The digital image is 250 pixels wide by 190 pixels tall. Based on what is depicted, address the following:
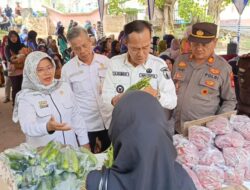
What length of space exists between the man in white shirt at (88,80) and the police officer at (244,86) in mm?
1479

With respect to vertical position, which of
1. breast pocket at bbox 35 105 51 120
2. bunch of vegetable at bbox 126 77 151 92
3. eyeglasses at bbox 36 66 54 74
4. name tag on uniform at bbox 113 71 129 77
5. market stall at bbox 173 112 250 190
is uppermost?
eyeglasses at bbox 36 66 54 74

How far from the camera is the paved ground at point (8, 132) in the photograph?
4688 mm

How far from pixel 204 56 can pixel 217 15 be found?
11989mm

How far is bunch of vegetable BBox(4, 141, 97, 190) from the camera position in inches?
53.4

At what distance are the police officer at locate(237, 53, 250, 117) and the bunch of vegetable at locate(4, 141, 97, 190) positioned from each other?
2.13 m

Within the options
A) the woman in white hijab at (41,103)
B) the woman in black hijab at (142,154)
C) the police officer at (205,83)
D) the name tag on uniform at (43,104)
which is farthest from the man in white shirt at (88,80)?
the woman in black hijab at (142,154)

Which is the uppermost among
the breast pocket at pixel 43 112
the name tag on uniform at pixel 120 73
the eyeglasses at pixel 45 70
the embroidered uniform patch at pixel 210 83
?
the eyeglasses at pixel 45 70

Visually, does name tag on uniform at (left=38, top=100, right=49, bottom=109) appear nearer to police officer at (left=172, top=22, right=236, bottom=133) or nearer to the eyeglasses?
the eyeglasses

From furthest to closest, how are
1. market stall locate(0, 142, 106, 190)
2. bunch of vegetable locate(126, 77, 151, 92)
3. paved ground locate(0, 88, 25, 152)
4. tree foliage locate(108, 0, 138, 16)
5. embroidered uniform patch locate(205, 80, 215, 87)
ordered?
tree foliage locate(108, 0, 138, 16)
paved ground locate(0, 88, 25, 152)
embroidered uniform patch locate(205, 80, 215, 87)
bunch of vegetable locate(126, 77, 151, 92)
market stall locate(0, 142, 106, 190)

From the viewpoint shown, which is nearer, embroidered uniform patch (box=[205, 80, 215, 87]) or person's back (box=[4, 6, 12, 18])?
embroidered uniform patch (box=[205, 80, 215, 87])

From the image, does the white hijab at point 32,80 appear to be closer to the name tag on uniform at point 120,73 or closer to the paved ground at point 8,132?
the name tag on uniform at point 120,73

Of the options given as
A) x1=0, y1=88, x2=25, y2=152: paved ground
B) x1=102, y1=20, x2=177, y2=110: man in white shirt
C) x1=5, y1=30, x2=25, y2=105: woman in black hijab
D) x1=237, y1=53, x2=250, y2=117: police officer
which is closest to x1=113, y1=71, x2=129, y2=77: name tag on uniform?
x1=102, y1=20, x2=177, y2=110: man in white shirt

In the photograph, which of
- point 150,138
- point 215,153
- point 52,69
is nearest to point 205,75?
point 215,153

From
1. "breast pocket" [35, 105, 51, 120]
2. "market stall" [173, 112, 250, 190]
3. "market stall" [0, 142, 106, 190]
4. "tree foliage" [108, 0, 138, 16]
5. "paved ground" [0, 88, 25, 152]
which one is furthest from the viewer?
"tree foliage" [108, 0, 138, 16]
